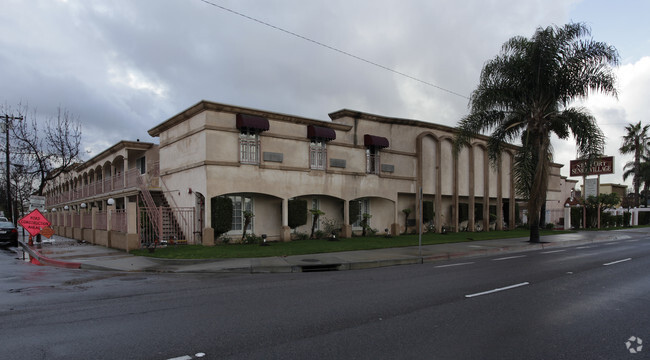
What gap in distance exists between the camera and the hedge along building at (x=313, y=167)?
1814 centimetres

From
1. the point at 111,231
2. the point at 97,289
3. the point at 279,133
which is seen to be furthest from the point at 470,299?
the point at 111,231

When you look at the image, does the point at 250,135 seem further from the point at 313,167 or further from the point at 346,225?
the point at 346,225

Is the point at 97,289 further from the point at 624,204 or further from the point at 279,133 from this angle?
the point at 624,204

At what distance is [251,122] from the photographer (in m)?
18.1

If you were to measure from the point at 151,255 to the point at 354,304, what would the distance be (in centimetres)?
1012

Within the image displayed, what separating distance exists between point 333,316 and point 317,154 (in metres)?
15.6

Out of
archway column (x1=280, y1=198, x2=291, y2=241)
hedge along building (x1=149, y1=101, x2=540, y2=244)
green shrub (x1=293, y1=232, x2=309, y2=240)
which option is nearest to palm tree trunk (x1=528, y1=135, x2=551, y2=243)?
hedge along building (x1=149, y1=101, x2=540, y2=244)

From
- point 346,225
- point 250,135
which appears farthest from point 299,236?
point 250,135

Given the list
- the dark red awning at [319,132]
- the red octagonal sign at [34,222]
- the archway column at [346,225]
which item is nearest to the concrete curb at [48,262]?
the red octagonal sign at [34,222]

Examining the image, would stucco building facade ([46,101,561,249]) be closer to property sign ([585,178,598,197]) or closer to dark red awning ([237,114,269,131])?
dark red awning ([237,114,269,131])

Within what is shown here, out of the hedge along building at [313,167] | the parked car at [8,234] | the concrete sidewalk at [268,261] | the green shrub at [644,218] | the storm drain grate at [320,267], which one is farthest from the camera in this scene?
the green shrub at [644,218]

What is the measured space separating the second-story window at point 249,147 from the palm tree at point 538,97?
10.9 meters

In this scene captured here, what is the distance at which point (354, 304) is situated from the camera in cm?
698

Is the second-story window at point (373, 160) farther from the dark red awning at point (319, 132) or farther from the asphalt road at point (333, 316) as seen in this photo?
the asphalt road at point (333, 316)
